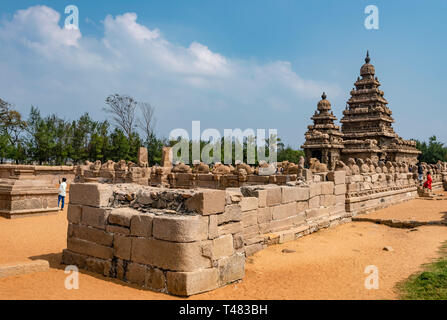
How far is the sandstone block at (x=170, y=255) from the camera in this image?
453 centimetres

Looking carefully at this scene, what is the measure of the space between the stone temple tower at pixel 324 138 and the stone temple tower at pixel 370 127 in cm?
100

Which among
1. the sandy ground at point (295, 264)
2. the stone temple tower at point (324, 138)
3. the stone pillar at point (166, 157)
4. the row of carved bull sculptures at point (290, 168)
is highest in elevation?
the stone temple tower at point (324, 138)

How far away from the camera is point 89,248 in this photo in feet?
18.3

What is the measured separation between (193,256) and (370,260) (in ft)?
13.3

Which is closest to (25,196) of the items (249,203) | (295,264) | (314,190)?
(249,203)

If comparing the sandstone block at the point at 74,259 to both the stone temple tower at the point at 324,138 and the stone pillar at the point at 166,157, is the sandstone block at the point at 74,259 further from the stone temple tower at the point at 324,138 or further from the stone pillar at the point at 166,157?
the stone temple tower at the point at 324,138

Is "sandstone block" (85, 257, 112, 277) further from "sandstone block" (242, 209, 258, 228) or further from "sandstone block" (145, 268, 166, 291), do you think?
"sandstone block" (242, 209, 258, 228)

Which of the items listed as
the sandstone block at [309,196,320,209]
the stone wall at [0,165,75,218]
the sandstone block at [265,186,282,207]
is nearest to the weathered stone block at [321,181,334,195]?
the sandstone block at [309,196,320,209]

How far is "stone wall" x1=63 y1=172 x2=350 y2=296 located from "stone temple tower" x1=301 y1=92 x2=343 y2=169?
27.5 m

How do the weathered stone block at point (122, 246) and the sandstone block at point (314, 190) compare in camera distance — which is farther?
the sandstone block at point (314, 190)

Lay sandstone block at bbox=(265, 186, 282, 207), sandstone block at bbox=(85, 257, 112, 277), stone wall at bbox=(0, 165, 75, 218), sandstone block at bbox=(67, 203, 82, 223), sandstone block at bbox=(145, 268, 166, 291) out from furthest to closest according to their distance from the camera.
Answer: stone wall at bbox=(0, 165, 75, 218) → sandstone block at bbox=(265, 186, 282, 207) → sandstone block at bbox=(67, 203, 82, 223) → sandstone block at bbox=(85, 257, 112, 277) → sandstone block at bbox=(145, 268, 166, 291)

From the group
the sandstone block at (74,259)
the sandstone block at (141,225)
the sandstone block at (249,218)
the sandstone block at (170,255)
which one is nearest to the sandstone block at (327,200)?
the sandstone block at (249,218)

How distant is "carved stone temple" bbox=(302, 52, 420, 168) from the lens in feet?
108

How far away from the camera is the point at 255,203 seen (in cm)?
745
